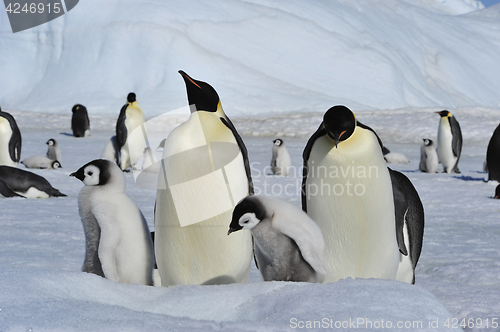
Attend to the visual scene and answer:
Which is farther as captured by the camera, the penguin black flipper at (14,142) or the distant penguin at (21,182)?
the penguin black flipper at (14,142)

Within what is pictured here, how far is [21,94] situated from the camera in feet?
73.3

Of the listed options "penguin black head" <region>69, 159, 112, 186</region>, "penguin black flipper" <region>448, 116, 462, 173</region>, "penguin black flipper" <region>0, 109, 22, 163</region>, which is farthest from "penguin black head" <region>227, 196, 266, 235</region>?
"penguin black flipper" <region>448, 116, 462, 173</region>

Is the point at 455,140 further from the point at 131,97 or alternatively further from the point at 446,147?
the point at 131,97

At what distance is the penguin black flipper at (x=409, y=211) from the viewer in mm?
2377

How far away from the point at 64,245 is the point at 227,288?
5.91 ft

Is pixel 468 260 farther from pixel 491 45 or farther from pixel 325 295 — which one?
pixel 491 45

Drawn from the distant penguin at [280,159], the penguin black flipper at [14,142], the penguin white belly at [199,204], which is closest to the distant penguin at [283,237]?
the penguin white belly at [199,204]

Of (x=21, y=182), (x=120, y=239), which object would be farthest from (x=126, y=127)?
(x=120, y=239)

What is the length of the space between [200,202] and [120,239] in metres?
0.35

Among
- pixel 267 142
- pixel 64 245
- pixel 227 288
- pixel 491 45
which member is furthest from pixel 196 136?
pixel 491 45

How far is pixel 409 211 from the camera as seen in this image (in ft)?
8.15

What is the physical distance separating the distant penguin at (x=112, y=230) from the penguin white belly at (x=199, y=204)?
0.28ft

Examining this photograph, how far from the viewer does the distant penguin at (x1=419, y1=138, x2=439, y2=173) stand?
751cm

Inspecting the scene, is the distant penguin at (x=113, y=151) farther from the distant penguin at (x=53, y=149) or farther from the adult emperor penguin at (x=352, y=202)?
the adult emperor penguin at (x=352, y=202)
